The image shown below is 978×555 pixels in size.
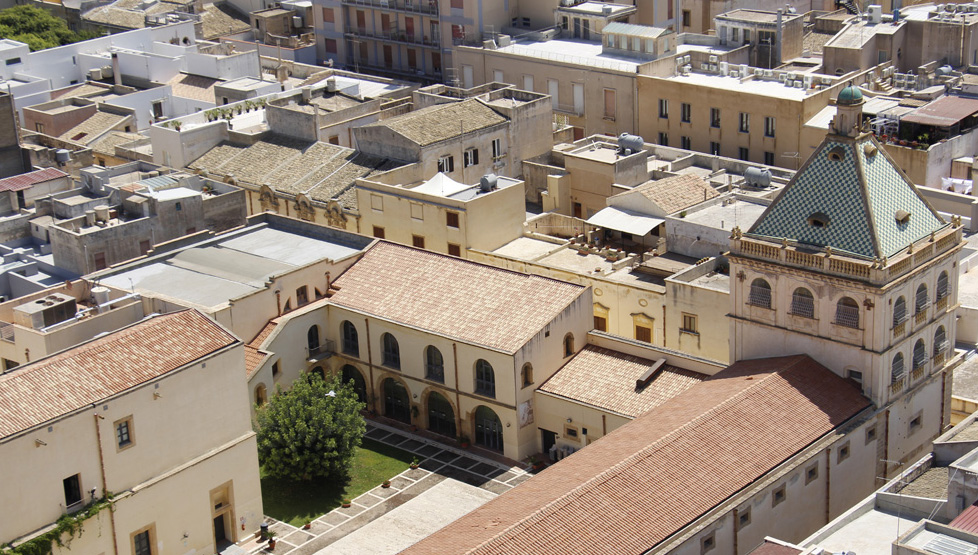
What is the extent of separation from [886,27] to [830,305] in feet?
181

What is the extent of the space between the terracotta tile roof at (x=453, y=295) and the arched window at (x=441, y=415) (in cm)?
453

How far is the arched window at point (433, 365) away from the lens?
81125 mm

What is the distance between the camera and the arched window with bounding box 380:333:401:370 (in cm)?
8300

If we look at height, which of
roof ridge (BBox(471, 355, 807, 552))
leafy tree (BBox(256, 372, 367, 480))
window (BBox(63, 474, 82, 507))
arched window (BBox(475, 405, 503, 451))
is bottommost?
arched window (BBox(475, 405, 503, 451))

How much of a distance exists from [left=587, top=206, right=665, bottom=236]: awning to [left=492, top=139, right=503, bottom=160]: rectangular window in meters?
13.7

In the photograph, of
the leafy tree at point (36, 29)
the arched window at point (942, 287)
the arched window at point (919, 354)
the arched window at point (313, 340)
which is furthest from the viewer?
the leafy tree at point (36, 29)

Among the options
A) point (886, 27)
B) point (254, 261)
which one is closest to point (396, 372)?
point (254, 261)

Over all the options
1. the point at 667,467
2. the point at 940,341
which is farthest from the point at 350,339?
the point at 940,341

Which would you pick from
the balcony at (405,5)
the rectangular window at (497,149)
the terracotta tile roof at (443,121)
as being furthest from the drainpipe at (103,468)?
the balcony at (405,5)

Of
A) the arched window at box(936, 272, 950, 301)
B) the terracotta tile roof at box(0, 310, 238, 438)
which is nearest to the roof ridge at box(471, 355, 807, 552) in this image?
the arched window at box(936, 272, 950, 301)

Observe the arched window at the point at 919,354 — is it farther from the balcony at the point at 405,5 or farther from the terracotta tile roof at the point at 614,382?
the balcony at the point at 405,5

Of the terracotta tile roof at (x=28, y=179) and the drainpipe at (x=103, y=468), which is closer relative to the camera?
the drainpipe at (x=103, y=468)

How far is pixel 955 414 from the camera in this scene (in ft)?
249

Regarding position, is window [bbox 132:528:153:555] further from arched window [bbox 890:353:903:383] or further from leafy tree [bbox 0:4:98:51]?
leafy tree [bbox 0:4:98:51]
